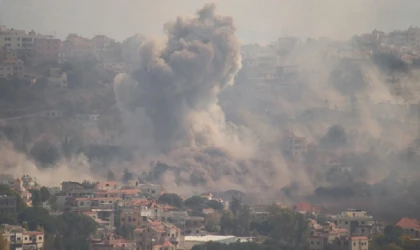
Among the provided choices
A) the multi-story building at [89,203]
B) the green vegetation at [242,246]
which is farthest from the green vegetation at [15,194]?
the green vegetation at [242,246]

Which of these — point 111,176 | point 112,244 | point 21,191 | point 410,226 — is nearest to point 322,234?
point 410,226

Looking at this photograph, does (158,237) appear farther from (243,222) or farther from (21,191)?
(21,191)

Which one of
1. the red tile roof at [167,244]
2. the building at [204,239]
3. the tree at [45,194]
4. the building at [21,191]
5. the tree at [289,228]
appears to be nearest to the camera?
the red tile roof at [167,244]

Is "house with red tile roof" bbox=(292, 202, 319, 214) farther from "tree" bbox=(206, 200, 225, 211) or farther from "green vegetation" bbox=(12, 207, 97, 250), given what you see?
"green vegetation" bbox=(12, 207, 97, 250)

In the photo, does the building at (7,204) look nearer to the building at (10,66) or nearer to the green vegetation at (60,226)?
the green vegetation at (60,226)

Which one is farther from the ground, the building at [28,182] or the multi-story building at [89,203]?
the building at [28,182]

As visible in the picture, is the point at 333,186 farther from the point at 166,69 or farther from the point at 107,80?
the point at 107,80

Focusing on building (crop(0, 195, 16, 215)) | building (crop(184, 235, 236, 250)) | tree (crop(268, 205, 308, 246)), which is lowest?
building (crop(184, 235, 236, 250))

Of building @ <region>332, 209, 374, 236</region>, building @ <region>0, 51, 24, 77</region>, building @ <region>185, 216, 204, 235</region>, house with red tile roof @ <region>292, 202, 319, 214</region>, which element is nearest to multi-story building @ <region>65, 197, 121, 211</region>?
building @ <region>185, 216, 204, 235</region>
